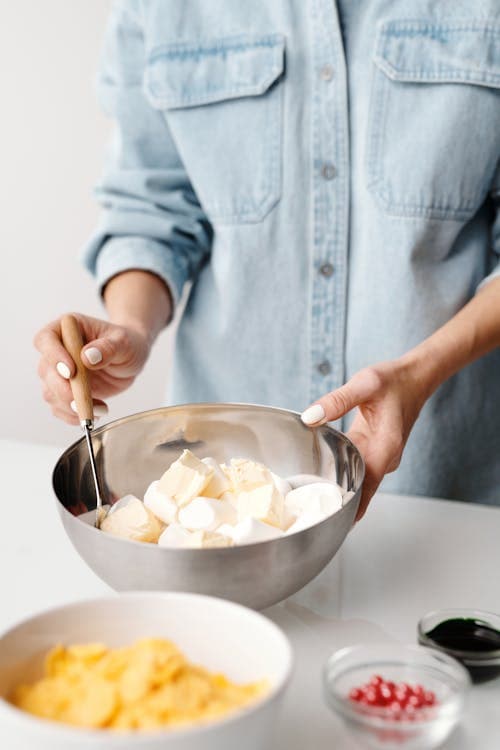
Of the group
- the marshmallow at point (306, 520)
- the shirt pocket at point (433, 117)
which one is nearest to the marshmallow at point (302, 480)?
the marshmallow at point (306, 520)

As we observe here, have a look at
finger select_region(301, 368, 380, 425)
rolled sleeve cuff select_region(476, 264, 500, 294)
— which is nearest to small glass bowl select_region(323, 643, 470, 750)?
finger select_region(301, 368, 380, 425)

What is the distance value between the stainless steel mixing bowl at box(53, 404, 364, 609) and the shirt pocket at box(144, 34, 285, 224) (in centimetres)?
45

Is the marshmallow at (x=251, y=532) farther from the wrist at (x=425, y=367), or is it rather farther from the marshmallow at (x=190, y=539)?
the wrist at (x=425, y=367)

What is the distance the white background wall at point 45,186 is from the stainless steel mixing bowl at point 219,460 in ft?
5.48

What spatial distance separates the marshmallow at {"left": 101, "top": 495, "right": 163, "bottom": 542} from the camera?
93cm

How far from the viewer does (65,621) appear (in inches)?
29.7

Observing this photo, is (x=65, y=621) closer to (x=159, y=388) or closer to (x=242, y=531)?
(x=242, y=531)

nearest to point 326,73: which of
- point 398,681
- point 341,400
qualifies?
point 341,400

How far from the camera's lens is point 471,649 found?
85 cm

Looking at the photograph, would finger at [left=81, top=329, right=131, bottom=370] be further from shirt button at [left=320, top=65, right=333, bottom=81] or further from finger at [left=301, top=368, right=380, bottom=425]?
shirt button at [left=320, top=65, right=333, bottom=81]

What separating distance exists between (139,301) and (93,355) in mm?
309

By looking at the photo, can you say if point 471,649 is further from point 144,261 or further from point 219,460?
point 144,261

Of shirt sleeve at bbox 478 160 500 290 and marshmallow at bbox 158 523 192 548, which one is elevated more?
shirt sleeve at bbox 478 160 500 290

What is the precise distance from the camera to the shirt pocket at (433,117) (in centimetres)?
136
